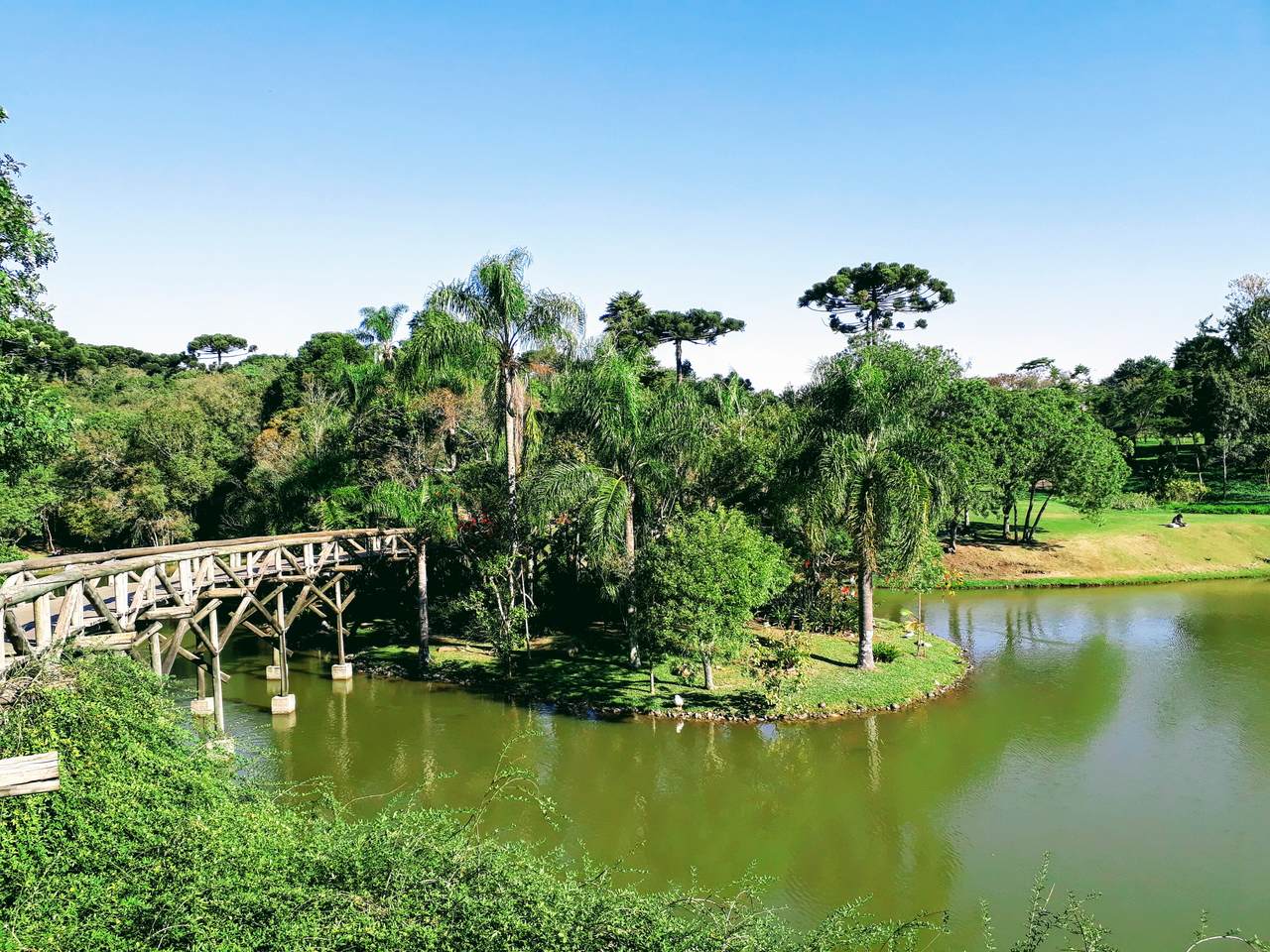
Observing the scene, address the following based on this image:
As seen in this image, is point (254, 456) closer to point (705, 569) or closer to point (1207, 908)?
point (705, 569)

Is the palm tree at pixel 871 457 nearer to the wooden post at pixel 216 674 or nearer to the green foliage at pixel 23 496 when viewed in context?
the wooden post at pixel 216 674

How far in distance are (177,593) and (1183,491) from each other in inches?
2106

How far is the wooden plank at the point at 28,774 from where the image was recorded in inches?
239

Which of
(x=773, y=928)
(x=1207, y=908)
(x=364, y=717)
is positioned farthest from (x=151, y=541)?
(x=1207, y=908)

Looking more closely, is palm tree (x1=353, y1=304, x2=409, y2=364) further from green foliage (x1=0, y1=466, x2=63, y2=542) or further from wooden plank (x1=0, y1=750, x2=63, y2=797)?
wooden plank (x1=0, y1=750, x2=63, y2=797)

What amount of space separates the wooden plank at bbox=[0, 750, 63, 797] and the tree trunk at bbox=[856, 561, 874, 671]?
18.1 meters

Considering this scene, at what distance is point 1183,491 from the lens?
47.6m

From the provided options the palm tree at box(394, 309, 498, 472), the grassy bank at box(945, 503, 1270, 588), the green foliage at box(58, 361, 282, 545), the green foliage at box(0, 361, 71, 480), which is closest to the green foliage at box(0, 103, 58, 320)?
the green foliage at box(0, 361, 71, 480)

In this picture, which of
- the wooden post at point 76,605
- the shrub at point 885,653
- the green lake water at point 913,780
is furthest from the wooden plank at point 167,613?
the shrub at point 885,653

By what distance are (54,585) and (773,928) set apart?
9.93 meters

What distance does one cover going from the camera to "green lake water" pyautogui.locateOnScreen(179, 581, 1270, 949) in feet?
38.2

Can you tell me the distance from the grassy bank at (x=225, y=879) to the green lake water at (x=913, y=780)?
3214 mm

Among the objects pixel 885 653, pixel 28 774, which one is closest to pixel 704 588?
pixel 885 653

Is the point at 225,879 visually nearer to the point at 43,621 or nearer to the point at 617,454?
the point at 43,621
